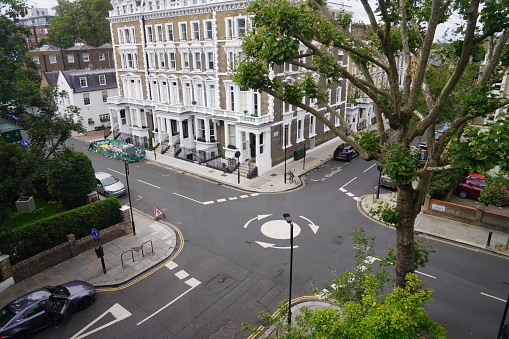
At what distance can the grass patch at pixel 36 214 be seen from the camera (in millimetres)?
20094

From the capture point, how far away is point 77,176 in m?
21.4

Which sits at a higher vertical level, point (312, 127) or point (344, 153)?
point (312, 127)

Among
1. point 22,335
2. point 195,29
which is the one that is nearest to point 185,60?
point 195,29

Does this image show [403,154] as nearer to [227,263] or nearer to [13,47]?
[227,263]

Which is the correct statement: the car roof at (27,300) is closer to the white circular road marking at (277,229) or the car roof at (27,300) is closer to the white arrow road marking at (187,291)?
the white arrow road marking at (187,291)

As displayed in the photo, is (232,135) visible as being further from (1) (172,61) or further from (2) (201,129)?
(1) (172,61)

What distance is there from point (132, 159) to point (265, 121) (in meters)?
14.8

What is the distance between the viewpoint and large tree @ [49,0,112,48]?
7138cm

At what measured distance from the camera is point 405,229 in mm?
10258

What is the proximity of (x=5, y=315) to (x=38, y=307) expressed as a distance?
1.13m

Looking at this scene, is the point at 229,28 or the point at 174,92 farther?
the point at 174,92

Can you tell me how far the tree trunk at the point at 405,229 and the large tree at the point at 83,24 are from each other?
76.7 meters

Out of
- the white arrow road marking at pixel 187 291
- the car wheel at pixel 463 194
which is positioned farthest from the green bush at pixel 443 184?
the white arrow road marking at pixel 187 291

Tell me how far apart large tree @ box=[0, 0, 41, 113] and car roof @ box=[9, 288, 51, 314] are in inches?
354
